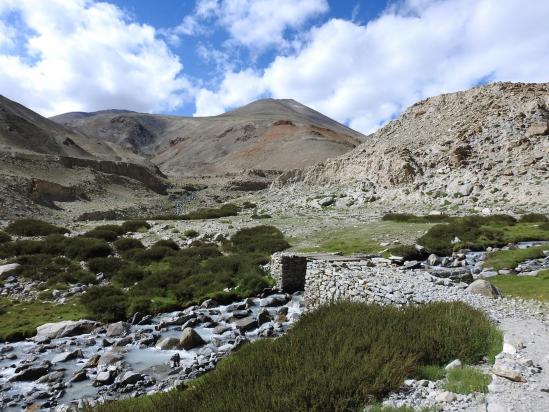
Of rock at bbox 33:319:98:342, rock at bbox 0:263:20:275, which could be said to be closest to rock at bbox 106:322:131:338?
rock at bbox 33:319:98:342

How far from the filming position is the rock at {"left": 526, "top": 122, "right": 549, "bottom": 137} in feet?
132

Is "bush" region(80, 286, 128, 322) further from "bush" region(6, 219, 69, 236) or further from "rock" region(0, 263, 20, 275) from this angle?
"bush" region(6, 219, 69, 236)

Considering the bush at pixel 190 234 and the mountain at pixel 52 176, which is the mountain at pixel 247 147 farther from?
the bush at pixel 190 234

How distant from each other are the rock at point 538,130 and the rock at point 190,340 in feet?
124

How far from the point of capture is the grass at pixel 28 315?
15.2m

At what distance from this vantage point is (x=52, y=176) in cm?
6228

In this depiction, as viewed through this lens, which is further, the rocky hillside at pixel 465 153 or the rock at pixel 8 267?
the rocky hillside at pixel 465 153

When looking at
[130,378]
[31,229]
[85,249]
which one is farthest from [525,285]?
[31,229]

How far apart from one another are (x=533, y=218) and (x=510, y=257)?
1116cm

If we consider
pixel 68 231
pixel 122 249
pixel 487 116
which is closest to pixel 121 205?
pixel 68 231

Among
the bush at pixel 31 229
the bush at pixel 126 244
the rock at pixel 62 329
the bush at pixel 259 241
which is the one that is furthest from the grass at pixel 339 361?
the bush at pixel 31 229

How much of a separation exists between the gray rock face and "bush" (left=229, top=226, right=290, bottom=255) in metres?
12.1

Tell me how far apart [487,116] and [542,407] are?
4545cm

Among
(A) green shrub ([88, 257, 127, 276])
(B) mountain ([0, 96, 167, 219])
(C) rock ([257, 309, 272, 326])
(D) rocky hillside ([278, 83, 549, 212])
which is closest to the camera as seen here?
(C) rock ([257, 309, 272, 326])
